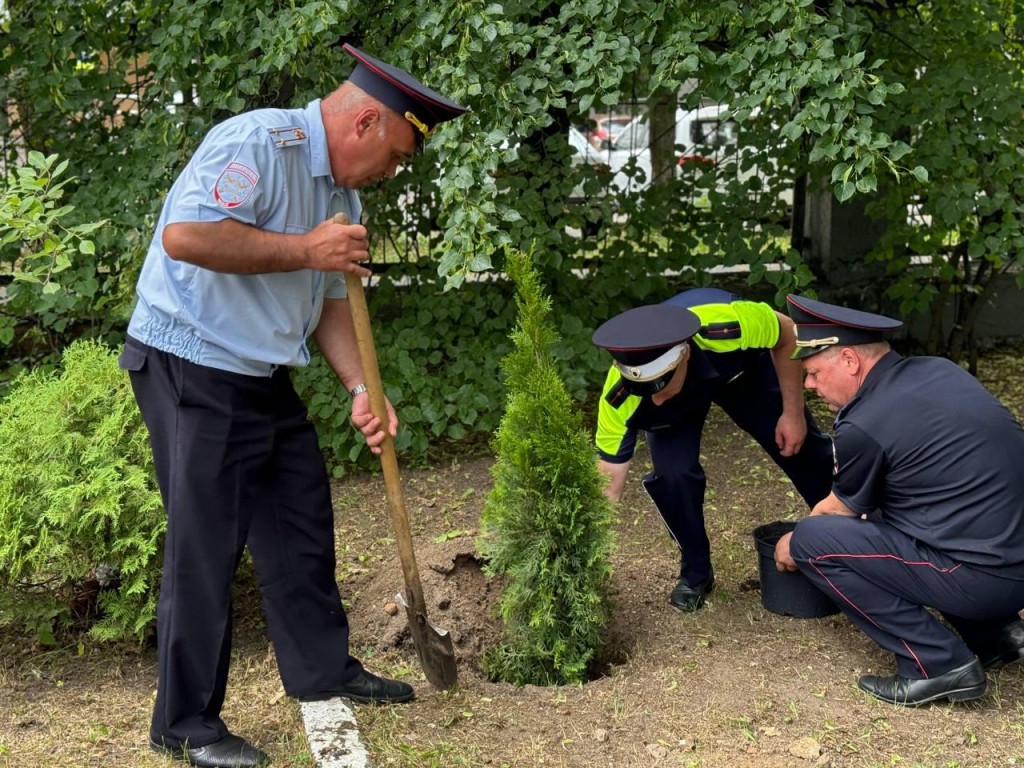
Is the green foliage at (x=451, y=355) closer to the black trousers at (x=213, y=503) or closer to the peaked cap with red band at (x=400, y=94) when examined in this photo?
the black trousers at (x=213, y=503)

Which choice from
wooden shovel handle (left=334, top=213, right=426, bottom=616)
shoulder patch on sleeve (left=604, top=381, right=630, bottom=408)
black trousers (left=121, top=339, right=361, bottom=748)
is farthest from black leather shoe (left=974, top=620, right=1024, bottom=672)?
black trousers (left=121, top=339, right=361, bottom=748)

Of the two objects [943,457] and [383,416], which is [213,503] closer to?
[383,416]

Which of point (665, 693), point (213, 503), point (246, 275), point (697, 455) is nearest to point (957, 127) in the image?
point (697, 455)

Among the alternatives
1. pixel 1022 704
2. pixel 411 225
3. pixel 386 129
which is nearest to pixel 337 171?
pixel 386 129

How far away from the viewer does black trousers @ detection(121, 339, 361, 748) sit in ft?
10.3

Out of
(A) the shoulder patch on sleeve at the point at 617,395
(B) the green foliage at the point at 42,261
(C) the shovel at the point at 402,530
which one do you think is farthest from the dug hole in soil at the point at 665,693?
(B) the green foliage at the point at 42,261

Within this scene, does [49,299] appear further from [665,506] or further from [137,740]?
[665,506]

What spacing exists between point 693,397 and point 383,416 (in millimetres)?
1237

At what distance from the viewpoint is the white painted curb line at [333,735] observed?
3316 mm

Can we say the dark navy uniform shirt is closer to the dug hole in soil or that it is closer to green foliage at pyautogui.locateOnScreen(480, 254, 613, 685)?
the dug hole in soil

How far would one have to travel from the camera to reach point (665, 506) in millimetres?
4289

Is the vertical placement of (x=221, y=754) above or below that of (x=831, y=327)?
below

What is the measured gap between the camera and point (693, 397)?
4.11 metres

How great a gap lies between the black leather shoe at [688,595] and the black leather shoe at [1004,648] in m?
1.01
